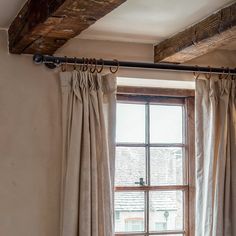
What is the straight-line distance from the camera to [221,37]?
7.04ft

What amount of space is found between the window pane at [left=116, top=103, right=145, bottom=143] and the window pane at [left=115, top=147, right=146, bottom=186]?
0.22ft

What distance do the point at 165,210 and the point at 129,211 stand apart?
254 millimetres

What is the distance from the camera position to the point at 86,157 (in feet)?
8.06

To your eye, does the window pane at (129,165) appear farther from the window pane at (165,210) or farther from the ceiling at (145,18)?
the ceiling at (145,18)

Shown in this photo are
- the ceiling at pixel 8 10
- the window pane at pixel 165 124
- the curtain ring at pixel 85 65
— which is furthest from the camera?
the window pane at pixel 165 124

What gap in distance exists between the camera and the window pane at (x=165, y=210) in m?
2.93

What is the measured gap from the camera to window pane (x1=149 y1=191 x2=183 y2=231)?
293 centimetres

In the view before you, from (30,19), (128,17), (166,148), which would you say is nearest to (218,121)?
(166,148)

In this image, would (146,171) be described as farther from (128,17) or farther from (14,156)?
(128,17)

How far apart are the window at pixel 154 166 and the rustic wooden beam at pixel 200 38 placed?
430 mm

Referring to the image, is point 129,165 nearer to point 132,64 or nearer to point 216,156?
point 216,156

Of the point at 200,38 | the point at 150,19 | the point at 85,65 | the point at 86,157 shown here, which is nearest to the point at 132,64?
the point at 85,65

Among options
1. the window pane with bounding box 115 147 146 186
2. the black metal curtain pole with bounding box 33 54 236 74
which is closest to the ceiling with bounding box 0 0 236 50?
the black metal curtain pole with bounding box 33 54 236 74

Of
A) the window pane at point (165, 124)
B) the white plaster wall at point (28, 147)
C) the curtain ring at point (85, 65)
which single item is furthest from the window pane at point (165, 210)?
the curtain ring at point (85, 65)
